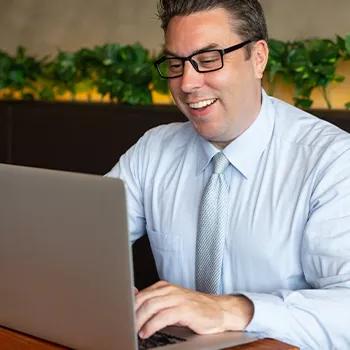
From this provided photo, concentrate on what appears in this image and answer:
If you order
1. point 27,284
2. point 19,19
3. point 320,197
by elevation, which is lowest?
point 27,284

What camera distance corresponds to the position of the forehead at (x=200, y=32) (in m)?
1.94

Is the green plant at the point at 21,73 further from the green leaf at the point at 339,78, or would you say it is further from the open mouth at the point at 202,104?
the open mouth at the point at 202,104

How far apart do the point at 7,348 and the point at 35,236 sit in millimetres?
222

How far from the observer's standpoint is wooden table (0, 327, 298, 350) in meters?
1.46

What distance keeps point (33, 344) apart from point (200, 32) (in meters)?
0.83

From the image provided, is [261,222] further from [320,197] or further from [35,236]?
[35,236]

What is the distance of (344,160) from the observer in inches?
72.7

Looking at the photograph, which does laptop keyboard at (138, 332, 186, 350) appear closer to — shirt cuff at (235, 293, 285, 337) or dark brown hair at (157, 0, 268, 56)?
shirt cuff at (235, 293, 285, 337)

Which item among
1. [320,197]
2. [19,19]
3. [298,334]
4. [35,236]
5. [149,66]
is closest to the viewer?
[35,236]

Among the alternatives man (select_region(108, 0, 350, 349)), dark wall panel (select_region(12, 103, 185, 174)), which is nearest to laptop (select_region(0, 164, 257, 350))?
man (select_region(108, 0, 350, 349))

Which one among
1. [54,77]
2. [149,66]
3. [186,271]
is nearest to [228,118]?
[186,271]

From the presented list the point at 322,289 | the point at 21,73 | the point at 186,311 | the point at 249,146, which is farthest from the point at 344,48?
the point at 21,73

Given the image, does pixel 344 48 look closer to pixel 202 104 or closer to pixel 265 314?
pixel 202 104

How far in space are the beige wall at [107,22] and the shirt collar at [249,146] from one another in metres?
1.04
